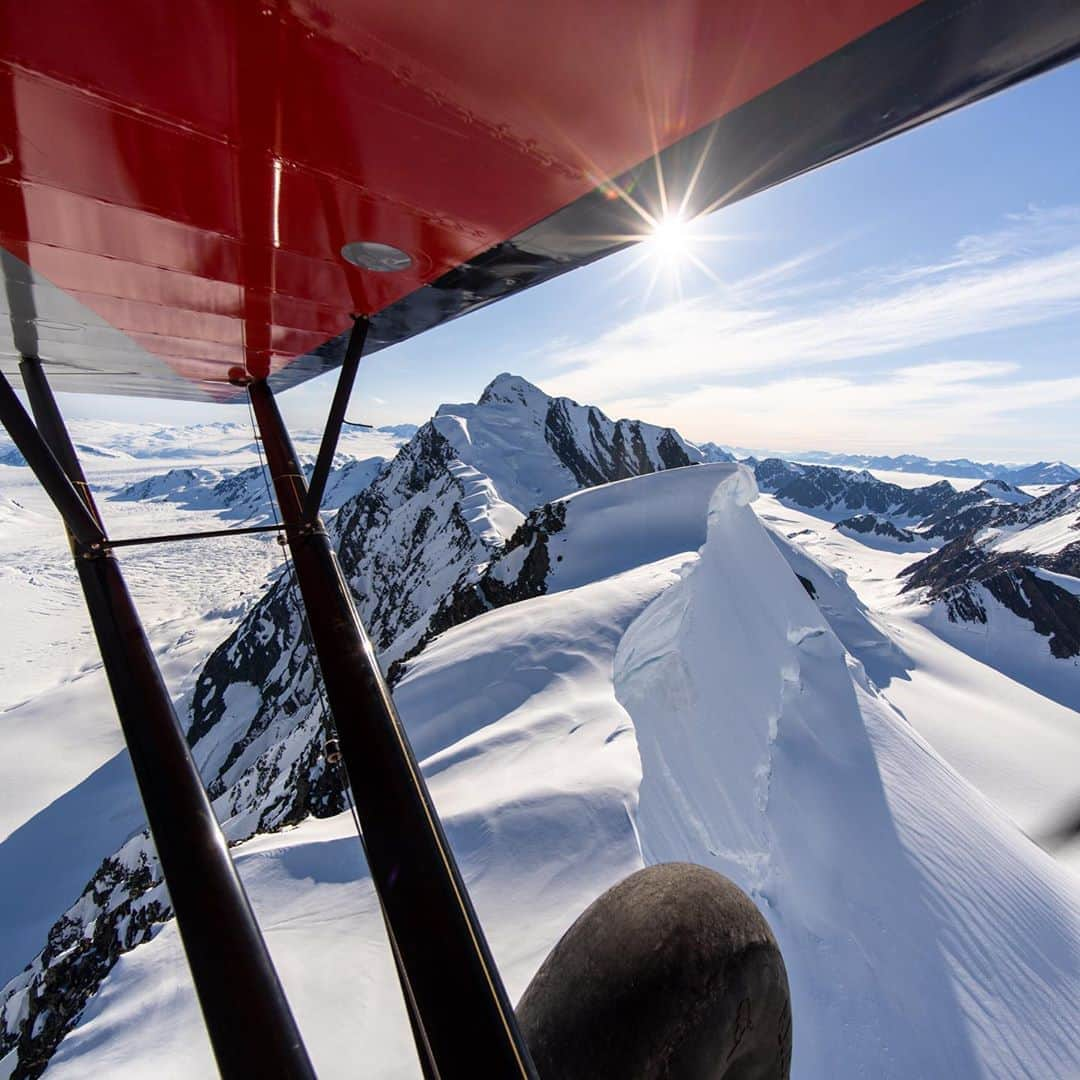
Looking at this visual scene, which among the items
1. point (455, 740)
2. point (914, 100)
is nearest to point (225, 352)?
point (914, 100)

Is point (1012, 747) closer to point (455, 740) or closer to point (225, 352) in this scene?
point (455, 740)

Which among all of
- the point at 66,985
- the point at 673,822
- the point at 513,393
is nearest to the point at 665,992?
the point at 673,822

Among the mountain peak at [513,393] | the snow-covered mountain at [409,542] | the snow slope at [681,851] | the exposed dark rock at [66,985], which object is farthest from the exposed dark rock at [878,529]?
the exposed dark rock at [66,985]

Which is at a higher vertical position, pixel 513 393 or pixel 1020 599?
pixel 513 393

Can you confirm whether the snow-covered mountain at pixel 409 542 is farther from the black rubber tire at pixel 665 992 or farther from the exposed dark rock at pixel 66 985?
the black rubber tire at pixel 665 992

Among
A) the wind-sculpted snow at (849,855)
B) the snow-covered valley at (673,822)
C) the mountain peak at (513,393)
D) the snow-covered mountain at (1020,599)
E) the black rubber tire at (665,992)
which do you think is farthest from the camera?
the snow-covered mountain at (1020,599)

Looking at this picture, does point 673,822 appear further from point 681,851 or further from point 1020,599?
point 1020,599

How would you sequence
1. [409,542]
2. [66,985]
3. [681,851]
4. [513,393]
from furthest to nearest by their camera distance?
[513,393] → [409,542] → [66,985] → [681,851]
